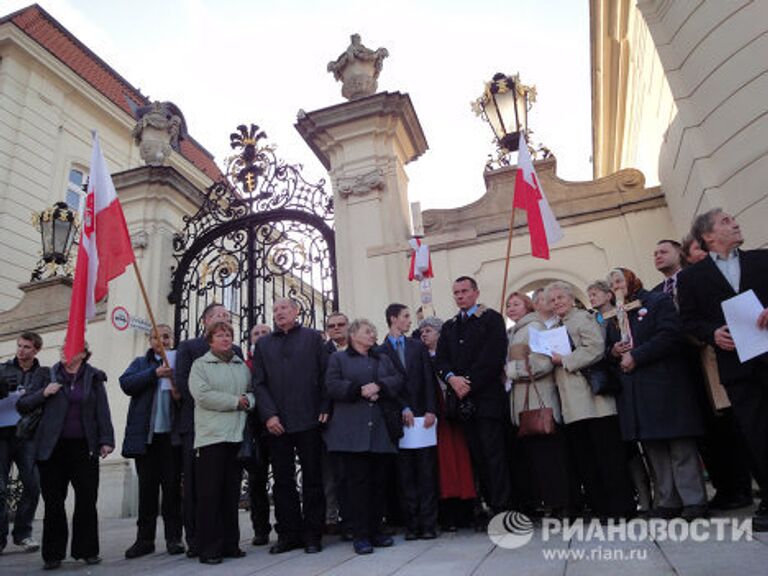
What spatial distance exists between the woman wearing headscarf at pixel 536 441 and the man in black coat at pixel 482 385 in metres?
0.12

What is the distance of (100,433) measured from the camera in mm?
4457

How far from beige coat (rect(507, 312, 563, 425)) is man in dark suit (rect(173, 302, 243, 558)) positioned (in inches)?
88.3

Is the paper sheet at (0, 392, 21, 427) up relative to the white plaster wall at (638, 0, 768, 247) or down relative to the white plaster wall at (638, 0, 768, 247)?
down

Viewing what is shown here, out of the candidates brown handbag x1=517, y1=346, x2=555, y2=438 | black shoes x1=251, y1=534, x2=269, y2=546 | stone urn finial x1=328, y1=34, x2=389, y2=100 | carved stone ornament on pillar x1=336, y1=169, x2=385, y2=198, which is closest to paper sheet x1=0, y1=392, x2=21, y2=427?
black shoes x1=251, y1=534, x2=269, y2=546

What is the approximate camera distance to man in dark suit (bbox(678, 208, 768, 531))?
10.4 feet

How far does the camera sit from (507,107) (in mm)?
7527

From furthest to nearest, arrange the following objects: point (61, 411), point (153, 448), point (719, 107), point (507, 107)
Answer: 1. point (507, 107)
2. point (719, 107)
3. point (153, 448)
4. point (61, 411)

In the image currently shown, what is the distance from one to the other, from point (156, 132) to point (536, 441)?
8951 mm

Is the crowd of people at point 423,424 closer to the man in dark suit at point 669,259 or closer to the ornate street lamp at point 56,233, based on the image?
the man in dark suit at point 669,259

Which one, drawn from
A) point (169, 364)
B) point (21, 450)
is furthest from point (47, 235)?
point (169, 364)

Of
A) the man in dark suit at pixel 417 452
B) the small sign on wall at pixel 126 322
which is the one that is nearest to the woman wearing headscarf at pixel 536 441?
the man in dark suit at pixel 417 452

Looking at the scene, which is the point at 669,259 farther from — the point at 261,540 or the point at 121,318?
the point at 121,318

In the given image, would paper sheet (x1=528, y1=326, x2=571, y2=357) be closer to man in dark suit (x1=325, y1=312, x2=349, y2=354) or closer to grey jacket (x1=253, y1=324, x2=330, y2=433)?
grey jacket (x1=253, y1=324, x2=330, y2=433)

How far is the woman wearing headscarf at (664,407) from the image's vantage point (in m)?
3.67
